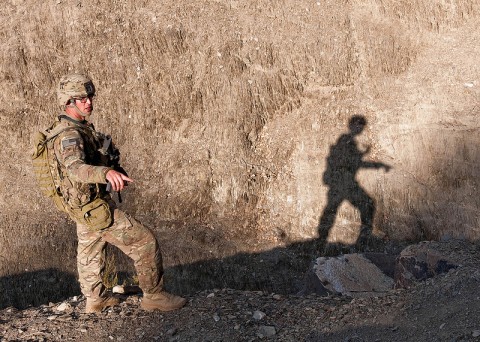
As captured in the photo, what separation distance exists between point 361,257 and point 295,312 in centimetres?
385

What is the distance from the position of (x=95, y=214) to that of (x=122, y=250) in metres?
0.52

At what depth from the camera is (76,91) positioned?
5.48m

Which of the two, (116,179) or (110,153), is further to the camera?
(110,153)

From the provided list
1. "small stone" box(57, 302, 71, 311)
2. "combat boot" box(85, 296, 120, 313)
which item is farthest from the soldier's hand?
"small stone" box(57, 302, 71, 311)

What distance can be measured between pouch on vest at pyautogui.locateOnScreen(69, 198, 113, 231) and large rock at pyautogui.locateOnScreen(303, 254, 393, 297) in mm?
4234

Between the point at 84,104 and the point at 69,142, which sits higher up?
the point at 84,104

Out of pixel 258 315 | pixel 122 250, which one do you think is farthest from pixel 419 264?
pixel 122 250

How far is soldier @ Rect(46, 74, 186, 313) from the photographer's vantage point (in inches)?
210

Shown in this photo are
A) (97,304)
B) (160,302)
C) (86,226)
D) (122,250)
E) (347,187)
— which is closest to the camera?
(86,226)

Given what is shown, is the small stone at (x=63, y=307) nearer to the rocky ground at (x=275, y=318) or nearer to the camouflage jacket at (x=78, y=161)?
the rocky ground at (x=275, y=318)

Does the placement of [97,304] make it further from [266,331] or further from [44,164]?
[266,331]

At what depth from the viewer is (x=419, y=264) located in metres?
8.19

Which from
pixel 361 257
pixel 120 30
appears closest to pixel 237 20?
pixel 120 30

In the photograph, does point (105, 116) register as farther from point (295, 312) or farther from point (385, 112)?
point (295, 312)
